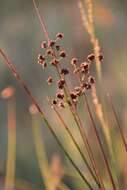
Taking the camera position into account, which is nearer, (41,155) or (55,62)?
(55,62)

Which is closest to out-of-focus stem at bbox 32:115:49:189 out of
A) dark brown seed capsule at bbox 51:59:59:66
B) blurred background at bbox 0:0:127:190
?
blurred background at bbox 0:0:127:190

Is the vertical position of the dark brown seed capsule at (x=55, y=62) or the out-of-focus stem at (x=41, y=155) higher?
the out-of-focus stem at (x=41, y=155)

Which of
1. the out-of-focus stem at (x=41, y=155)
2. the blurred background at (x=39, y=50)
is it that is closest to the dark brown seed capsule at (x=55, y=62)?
the out-of-focus stem at (x=41, y=155)

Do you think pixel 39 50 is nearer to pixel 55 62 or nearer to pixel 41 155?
pixel 41 155

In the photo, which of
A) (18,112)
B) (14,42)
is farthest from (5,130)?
(14,42)

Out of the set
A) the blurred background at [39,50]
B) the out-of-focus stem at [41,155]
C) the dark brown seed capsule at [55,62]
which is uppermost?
the blurred background at [39,50]

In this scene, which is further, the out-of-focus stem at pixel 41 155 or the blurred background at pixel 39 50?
the blurred background at pixel 39 50

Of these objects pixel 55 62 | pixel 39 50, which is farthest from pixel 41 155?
pixel 39 50

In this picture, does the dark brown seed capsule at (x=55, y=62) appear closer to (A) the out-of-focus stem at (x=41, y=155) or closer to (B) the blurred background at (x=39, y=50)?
(A) the out-of-focus stem at (x=41, y=155)

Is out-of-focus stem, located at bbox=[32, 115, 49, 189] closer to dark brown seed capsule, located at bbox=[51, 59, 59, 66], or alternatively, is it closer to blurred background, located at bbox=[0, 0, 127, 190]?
blurred background, located at bbox=[0, 0, 127, 190]
